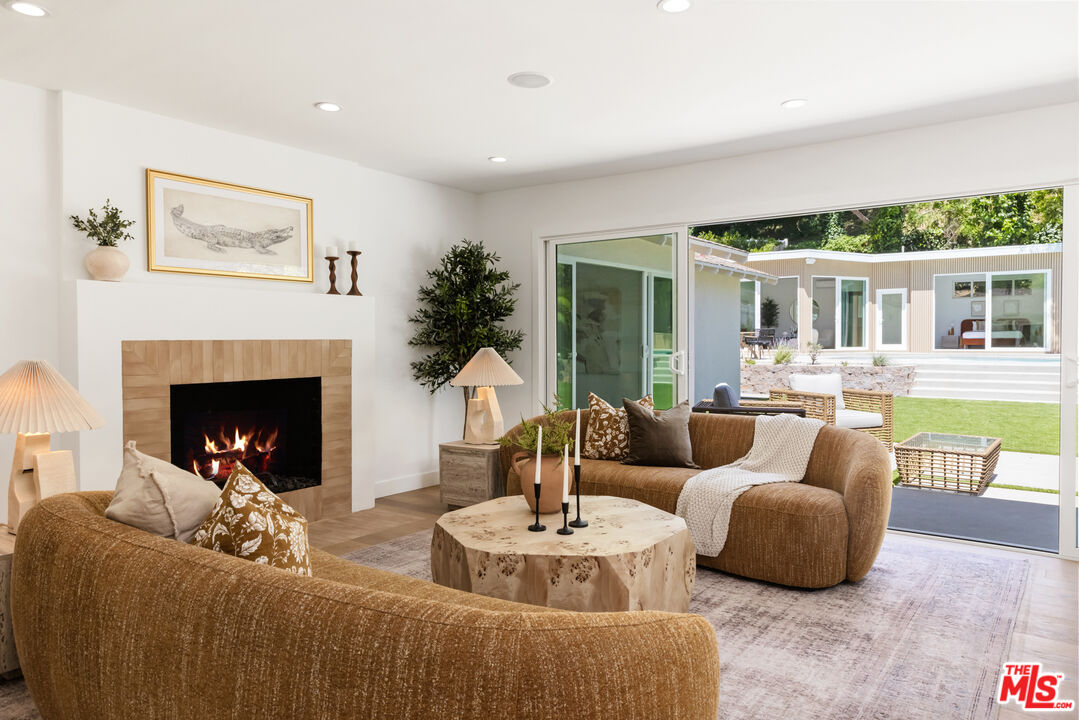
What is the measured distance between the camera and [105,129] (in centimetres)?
393

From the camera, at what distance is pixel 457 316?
18.6ft

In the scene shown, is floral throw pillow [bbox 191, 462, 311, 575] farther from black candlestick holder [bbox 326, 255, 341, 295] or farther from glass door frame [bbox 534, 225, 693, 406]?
glass door frame [bbox 534, 225, 693, 406]

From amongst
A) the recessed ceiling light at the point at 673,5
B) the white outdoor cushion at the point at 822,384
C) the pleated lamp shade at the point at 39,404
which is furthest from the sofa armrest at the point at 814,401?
the pleated lamp shade at the point at 39,404

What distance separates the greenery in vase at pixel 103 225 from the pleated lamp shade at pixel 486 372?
2256 mm

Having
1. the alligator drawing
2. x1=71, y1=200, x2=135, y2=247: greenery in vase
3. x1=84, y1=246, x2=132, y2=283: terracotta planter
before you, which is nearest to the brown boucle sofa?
the alligator drawing

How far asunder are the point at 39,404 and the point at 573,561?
6.85ft

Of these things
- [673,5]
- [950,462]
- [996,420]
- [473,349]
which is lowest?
[950,462]

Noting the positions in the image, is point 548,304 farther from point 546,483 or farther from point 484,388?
point 546,483

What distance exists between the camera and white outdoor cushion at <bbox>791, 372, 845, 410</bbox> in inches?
269

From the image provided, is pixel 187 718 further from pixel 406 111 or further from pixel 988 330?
pixel 988 330

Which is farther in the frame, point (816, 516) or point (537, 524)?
point (816, 516)

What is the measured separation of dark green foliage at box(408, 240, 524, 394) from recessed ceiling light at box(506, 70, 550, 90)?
2.25 meters

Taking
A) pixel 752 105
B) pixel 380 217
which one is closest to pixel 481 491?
pixel 380 217

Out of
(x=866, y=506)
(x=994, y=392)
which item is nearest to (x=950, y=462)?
(x=994, y=392)
